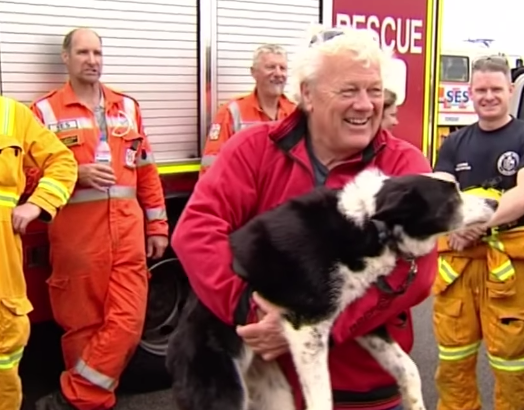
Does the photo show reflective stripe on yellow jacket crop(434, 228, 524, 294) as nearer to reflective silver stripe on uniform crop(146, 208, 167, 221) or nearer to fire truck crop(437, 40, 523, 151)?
reflective silver stripe on uniform crop(146, 208, 167, 221)

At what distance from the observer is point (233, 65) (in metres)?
5.67

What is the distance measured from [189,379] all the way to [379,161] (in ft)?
2.61

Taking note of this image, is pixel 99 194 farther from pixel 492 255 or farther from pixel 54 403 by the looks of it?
pixel 492 255

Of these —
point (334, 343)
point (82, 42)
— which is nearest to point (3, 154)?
point (82, 42)

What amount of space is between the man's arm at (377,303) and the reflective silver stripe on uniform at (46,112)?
9.10ft

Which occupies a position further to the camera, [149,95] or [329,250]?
[149,95]

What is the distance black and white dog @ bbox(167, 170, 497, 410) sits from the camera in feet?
7.09

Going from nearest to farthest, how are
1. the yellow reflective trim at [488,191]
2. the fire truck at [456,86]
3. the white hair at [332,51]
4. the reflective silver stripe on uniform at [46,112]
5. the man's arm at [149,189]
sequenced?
the white hair at [332,51]
the yellow reflective trim at [488,191]
the reflective silver stripe on uniform at [46,112]
the man's arm at [149,189]
the fire truck at [456,86]

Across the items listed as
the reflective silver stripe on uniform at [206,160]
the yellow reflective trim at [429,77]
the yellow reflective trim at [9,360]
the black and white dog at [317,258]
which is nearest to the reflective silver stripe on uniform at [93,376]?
the yellow reflective trim at [9,360]

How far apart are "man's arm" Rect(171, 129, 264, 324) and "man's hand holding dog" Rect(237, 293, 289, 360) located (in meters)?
0.04

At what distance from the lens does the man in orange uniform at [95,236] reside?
181 inches

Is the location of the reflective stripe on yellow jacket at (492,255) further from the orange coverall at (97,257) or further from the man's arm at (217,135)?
the orange coverall at (97,257)

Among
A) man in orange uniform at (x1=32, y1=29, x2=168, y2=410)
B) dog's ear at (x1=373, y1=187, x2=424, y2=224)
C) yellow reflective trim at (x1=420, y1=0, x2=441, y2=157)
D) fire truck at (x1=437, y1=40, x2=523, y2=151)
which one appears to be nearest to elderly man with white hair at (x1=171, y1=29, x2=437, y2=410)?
dog's ear at (x1=373, y1=187, x2=424, y2=224)

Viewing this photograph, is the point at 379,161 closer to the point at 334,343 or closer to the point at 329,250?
the point at 329,250
